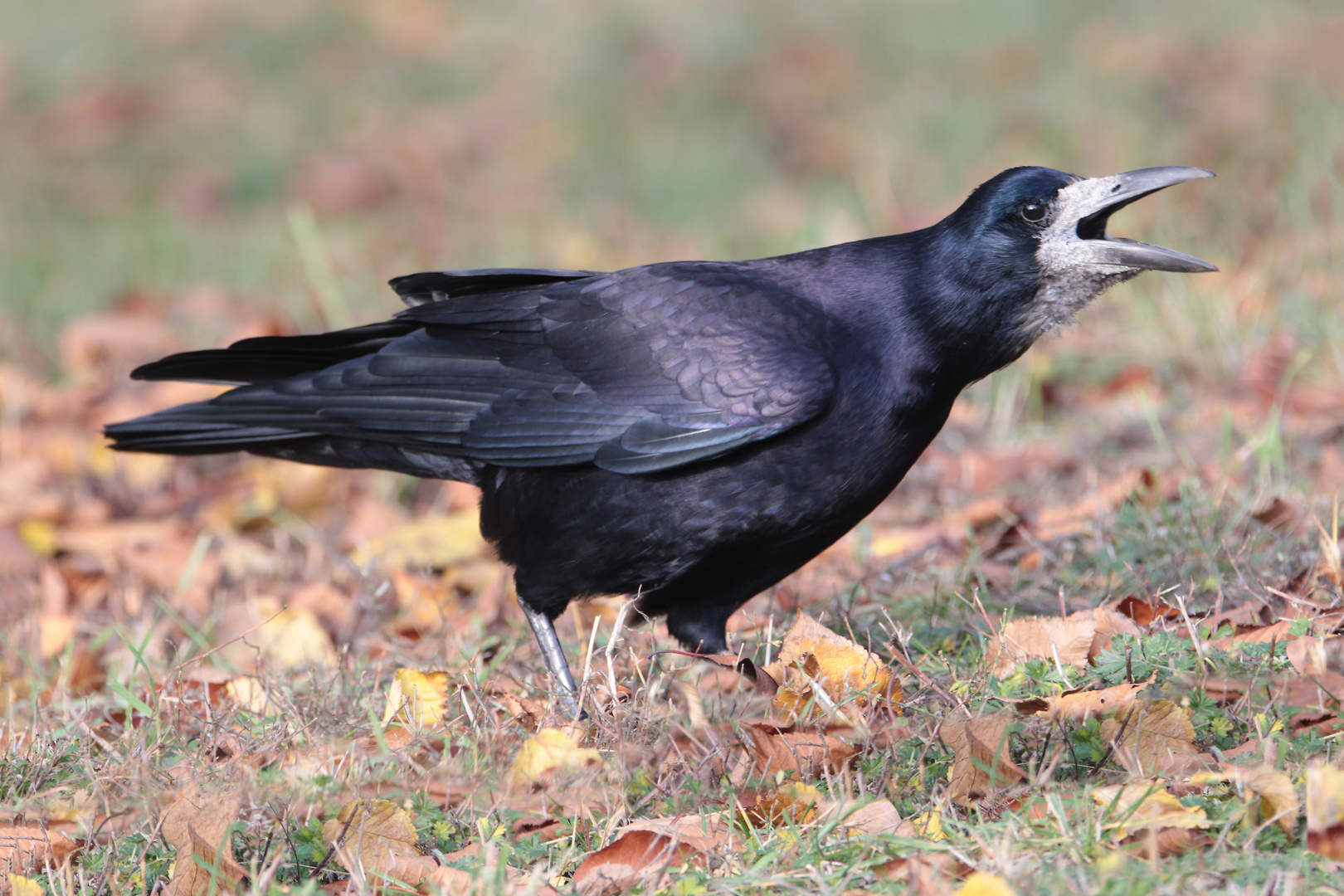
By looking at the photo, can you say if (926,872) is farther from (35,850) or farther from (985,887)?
(35,850)

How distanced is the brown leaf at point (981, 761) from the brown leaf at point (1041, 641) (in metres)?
0.34

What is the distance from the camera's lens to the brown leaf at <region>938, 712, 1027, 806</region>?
7.36 feet

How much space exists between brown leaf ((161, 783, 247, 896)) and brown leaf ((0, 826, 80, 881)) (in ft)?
0.69

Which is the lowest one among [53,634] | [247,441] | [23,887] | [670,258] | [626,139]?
[23,887]

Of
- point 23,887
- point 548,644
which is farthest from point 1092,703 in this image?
point 23,887

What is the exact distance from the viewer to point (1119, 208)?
9.80 feet

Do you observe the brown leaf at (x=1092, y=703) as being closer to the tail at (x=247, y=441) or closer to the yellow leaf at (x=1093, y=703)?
the yellow leaf at (x=1093, y=703)

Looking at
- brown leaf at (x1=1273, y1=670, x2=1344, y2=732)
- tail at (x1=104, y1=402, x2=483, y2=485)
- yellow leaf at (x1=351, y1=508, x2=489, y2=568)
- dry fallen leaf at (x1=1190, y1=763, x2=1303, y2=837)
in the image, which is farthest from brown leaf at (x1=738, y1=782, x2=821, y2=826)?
yellow leaf at (x1=351, y1=508, x2=489, y2=568)

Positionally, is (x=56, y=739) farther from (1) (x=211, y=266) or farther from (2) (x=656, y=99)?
(2) (x=656, y=99)

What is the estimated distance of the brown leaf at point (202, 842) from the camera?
7.10 ft

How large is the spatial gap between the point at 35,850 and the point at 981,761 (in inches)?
62.9

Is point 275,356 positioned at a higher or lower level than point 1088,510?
higher

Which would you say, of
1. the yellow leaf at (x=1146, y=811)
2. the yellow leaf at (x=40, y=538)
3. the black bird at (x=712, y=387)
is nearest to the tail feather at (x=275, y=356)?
the black bird at (x=712, y=387)

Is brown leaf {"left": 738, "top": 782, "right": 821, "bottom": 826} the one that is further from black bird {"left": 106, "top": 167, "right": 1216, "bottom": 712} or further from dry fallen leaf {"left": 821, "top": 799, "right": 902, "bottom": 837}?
black bird {"left": 106, "top": 167, "right": 1216, "bottom": 712}
